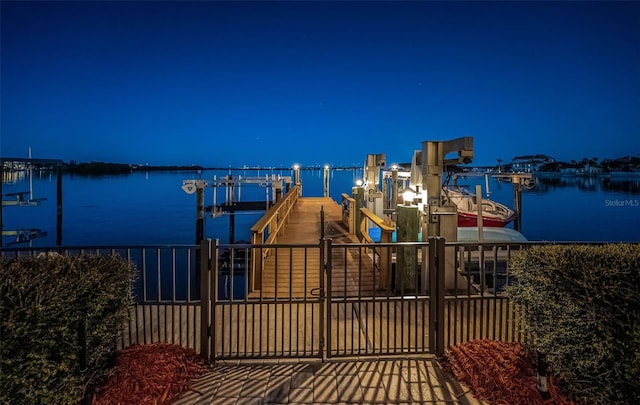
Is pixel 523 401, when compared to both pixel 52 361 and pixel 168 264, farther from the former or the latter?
pixel 168 264

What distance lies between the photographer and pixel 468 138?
6504 millimetres

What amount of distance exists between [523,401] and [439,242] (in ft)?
5.52

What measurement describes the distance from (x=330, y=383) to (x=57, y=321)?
7.96 feet

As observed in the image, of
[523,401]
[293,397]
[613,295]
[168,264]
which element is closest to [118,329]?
[293,397]

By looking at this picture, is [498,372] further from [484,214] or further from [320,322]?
[484,214]

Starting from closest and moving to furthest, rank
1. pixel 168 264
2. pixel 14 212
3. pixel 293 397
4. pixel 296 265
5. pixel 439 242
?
pixel 293 397
pixel 439 242
pixel 296 265
pixel 168 264
pixel 14 212

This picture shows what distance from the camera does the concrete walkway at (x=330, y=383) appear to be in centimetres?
356

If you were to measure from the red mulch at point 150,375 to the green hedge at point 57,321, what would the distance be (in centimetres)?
16

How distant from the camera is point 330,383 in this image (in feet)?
12.6

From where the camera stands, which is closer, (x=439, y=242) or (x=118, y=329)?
(x=118, y=329)

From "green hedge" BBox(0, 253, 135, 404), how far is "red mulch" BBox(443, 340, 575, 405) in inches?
132

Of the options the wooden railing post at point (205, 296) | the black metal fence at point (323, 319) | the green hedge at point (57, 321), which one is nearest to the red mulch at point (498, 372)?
the black metal fence at point (323, 319)

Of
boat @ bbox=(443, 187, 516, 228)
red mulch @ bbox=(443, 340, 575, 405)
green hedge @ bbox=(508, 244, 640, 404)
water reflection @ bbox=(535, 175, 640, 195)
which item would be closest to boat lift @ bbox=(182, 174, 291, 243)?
boat @ bbox=(443, 187, 516, 228)

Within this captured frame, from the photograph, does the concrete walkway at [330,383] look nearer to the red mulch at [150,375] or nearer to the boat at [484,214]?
the red mulch at [150,375]
